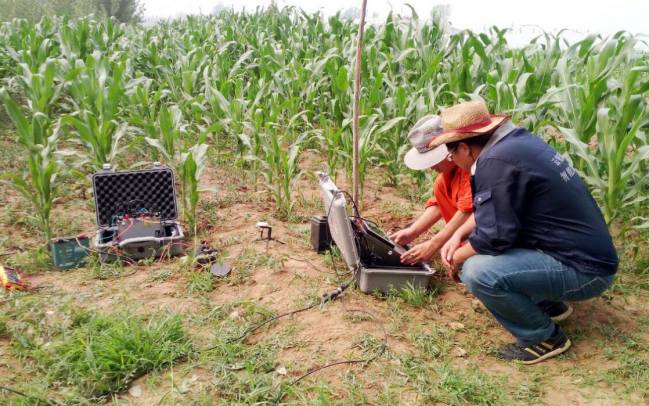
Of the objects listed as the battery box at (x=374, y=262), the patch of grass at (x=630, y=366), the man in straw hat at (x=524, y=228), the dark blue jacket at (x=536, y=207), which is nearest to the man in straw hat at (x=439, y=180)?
the battery box at (x=374, y=262)

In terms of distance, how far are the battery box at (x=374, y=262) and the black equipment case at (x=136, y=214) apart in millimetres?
1252

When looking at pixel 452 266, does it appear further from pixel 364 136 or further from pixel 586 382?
pixel 364 136

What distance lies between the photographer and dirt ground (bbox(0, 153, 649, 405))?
7.98 feet

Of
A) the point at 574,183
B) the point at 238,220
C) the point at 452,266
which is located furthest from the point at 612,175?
the point at 238,220

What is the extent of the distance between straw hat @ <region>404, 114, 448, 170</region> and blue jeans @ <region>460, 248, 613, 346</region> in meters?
0.56

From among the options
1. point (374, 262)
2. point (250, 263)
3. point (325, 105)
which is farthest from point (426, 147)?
point (325, 105)

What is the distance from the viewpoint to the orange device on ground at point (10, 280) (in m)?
3.12

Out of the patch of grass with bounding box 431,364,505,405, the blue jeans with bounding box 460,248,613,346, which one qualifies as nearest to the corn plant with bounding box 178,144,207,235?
the blue jeans with bounding box 460,248,613,346

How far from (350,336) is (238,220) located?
1.86 m

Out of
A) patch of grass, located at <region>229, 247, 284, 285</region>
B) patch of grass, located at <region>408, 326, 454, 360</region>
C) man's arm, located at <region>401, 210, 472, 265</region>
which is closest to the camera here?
patch of grass, located at <region>408, 326, 454, 360</region>

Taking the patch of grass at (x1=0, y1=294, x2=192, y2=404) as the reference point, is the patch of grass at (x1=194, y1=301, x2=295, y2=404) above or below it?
below

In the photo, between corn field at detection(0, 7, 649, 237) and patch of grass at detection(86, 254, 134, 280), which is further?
corn field at detection(0, 7, 649, 237)

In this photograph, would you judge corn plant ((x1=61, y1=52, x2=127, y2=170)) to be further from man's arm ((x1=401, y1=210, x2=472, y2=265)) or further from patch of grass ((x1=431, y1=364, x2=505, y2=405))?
patch of grass ((x1=431, y1=364, x2=505, y2=405))

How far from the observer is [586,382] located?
2529mm
